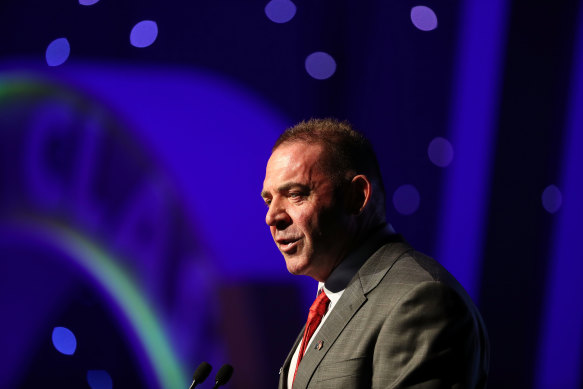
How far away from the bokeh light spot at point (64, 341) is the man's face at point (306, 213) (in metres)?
1.36

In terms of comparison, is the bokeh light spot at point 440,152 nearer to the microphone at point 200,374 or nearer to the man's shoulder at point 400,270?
the man's shoulder at point 400,270

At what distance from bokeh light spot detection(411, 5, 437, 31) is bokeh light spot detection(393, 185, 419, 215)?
0.69m

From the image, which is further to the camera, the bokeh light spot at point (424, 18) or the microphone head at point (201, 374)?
the bokeh light spot at point (424, 18)

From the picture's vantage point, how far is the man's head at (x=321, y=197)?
1.43m

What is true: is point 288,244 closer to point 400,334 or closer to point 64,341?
point 400,334

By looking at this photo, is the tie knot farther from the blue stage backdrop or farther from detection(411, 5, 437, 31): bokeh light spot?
detection(411, 5, 437, 31): bokeh light spot

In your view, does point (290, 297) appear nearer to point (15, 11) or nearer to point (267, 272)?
point (267, 272)

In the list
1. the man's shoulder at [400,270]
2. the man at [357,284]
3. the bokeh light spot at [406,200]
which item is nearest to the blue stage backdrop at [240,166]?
the bokeh light spot at [406,200]

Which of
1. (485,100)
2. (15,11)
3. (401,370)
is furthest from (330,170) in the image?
(15,11)

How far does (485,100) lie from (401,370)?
1615 millimetres

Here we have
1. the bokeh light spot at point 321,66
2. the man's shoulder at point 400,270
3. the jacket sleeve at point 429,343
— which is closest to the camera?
the jacket sleeve at point 429,343

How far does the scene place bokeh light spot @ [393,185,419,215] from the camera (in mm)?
2441

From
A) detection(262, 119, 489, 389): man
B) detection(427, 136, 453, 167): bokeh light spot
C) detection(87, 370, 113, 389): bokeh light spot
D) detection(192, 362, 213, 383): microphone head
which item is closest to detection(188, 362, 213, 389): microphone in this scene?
detection(192, 362, 213, 383): microphone head

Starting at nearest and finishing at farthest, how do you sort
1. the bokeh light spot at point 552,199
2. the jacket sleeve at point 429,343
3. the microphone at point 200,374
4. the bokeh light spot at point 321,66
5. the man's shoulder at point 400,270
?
the jacket sleeve at point 429,343 < the man's shoulder at point 400,270 < the microphone at point 200,374 < the bokeh light spot at point 552,199 < the bokeh light spot at point 321,66
